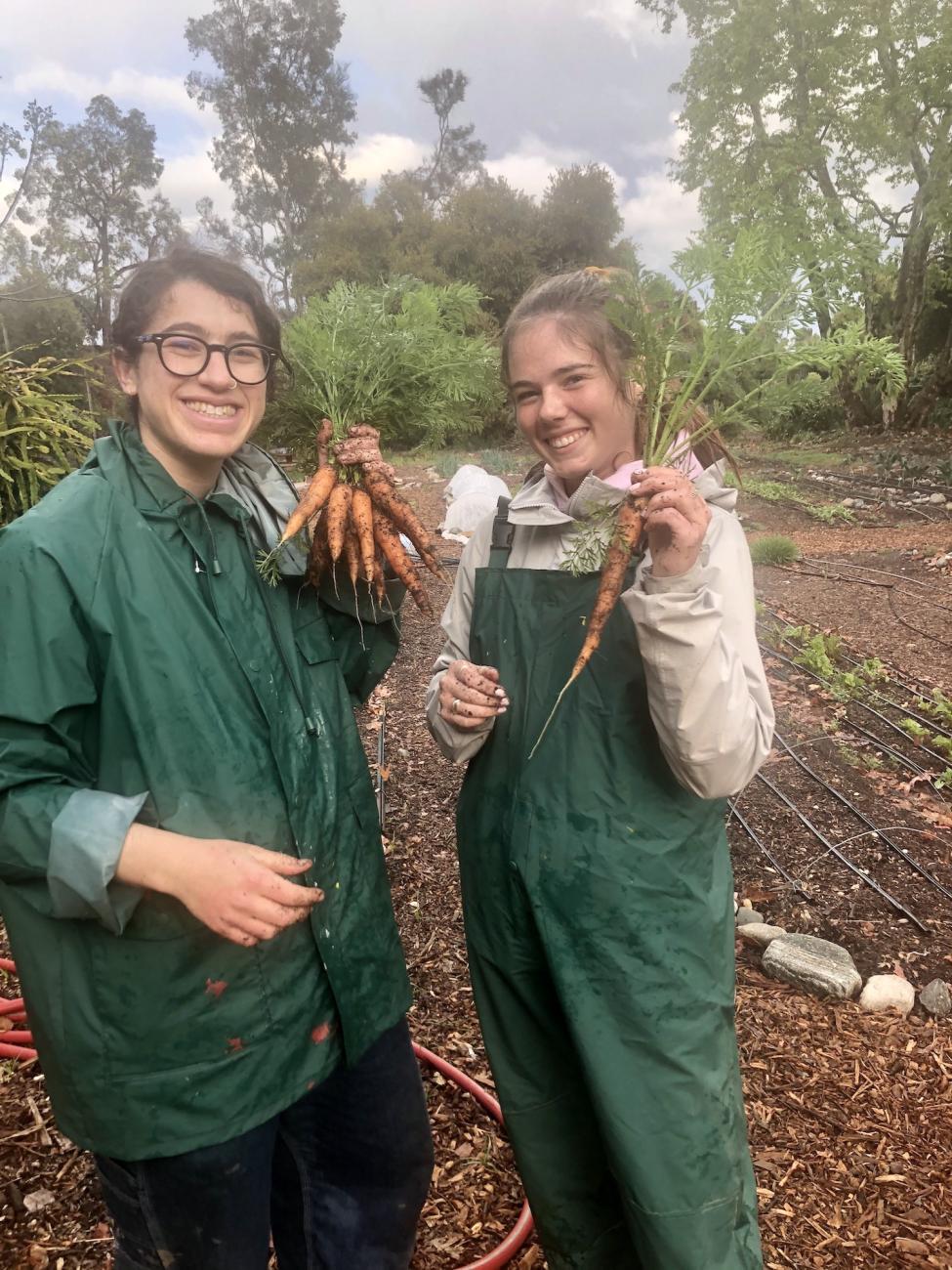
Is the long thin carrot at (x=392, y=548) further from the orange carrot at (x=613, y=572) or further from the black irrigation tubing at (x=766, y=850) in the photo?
the black irrigation tubing at (x=766, y=850)

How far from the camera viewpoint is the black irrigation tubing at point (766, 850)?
309 cm

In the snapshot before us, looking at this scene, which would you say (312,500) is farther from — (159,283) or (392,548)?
(159,283)

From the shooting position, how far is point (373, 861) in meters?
1.34

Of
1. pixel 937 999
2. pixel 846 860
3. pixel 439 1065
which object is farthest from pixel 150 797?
pixel 846 860

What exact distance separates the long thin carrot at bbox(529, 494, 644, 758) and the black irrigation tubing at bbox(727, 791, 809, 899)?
2393 millimetres

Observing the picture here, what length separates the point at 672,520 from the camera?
1.03 meters

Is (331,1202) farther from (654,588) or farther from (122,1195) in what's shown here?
(654,588)

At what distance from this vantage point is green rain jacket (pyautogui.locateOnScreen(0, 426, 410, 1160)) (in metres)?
0.95

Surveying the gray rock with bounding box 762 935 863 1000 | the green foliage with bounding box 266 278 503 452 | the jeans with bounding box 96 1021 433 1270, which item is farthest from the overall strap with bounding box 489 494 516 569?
the gray rock with bounding box 762 935 863 1000

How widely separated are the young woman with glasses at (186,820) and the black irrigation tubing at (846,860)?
2.41m

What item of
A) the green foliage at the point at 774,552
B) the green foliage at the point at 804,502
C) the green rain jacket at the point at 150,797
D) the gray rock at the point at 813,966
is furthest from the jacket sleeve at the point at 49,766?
the green foliage at the point at 804,502

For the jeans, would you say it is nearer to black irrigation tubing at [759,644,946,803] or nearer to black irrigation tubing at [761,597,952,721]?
black irrigation tubing at [759,644,946,803]

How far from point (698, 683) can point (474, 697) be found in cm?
35

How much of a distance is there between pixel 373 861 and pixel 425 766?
2.83 metres
